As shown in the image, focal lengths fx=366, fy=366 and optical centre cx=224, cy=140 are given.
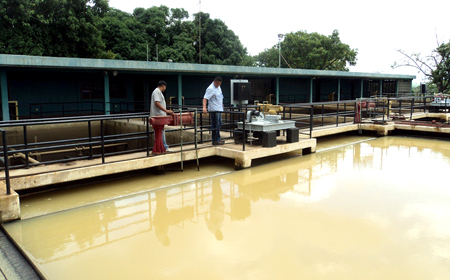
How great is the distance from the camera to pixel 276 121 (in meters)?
8.57

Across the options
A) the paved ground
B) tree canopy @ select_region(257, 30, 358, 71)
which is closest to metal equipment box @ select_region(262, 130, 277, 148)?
the paved ground

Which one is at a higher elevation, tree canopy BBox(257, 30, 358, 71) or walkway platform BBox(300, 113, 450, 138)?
tree canopy BBox(257, 30, 358, 71)

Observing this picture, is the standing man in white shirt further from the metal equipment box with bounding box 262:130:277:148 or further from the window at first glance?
the window

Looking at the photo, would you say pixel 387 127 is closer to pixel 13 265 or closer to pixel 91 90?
pixel 13 265

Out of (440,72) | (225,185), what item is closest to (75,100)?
(225,185)

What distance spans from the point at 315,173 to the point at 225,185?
207cm

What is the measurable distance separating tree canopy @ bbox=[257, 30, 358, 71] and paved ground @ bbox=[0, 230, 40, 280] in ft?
134

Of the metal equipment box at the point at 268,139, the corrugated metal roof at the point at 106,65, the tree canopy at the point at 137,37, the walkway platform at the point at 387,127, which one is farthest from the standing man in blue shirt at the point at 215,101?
the tree canopy at the point at 137,37

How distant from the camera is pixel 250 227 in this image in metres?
4.71

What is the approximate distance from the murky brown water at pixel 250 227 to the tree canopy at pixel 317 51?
3766 cm

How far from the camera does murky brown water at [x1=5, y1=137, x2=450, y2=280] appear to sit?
367 centimetres

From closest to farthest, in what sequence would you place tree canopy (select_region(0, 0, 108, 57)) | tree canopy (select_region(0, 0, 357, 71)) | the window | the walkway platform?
the walkway platform, the window, tree canopy (select_region(0, 0, 108, 57)), tree canopy (select_region(0, 0, 357, 71))

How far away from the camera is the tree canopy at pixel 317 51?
142ft

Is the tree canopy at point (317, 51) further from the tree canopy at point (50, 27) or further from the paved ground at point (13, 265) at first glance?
the paved ground at point (13, 265)
